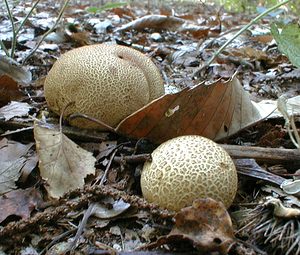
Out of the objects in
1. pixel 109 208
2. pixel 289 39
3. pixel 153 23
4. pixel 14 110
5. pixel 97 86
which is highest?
pixel 289 39

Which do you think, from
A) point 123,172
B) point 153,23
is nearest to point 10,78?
point 123,172

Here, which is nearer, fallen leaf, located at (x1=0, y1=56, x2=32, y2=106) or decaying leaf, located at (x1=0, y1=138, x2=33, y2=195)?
decaying leaf, located at (x1=0, y1=138, x2=33, y2=195)

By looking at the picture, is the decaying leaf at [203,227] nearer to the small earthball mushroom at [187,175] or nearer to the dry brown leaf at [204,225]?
the dry brown leaf at [204,225]

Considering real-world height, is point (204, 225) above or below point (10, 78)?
above

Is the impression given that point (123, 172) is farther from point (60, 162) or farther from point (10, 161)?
point (10, 161)

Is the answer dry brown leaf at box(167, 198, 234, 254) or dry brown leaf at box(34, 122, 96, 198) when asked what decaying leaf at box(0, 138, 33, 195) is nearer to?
dry brown leaf at box(34, 122, 96, 198)

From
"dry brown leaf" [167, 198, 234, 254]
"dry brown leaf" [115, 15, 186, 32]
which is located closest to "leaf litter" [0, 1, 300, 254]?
"dry brown leaf" [167, 198, 234, 254]
